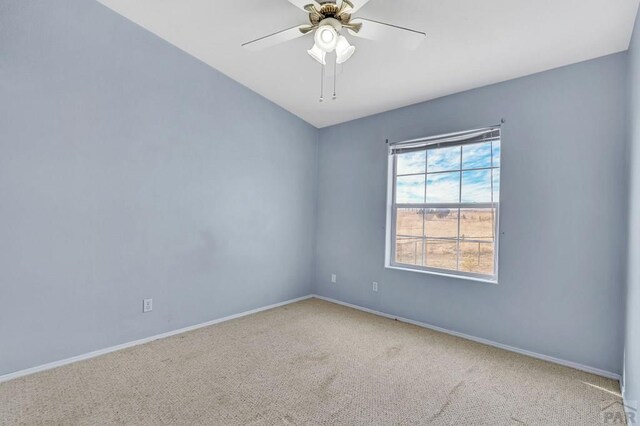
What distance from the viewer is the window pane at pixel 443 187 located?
10.5 feet

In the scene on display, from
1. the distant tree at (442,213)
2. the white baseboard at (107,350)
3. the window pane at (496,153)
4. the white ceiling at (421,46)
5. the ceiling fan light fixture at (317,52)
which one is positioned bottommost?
the white baseboard at (107,350)

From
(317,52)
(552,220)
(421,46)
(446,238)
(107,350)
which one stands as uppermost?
(421,46)

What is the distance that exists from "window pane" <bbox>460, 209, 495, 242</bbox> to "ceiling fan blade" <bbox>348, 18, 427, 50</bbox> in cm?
177

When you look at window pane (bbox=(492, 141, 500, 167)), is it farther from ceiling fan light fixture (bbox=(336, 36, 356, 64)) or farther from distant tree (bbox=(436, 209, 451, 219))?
ceiling fan light fixture (bbox=(336, 36, 356, 64))

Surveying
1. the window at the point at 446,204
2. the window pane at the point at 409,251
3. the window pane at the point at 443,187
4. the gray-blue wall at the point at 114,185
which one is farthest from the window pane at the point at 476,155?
the gray-blue wall at the point at 114,185

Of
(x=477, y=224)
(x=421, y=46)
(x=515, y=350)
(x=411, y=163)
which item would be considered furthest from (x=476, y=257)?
(x=421, y=46)

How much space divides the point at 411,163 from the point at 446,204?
0.65m

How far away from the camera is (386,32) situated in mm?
1939

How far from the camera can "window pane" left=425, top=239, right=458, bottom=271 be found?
3.19m

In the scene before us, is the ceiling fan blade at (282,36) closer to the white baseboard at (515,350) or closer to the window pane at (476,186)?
the window pane at (476,186)

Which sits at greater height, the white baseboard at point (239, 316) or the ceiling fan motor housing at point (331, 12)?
the ceiling fan motor housing at point (331, 12)

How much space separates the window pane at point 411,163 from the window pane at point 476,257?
3.12ft

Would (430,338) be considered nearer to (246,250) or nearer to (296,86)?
(246,250)

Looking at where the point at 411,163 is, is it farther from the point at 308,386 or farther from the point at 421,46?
the point at 308,386
